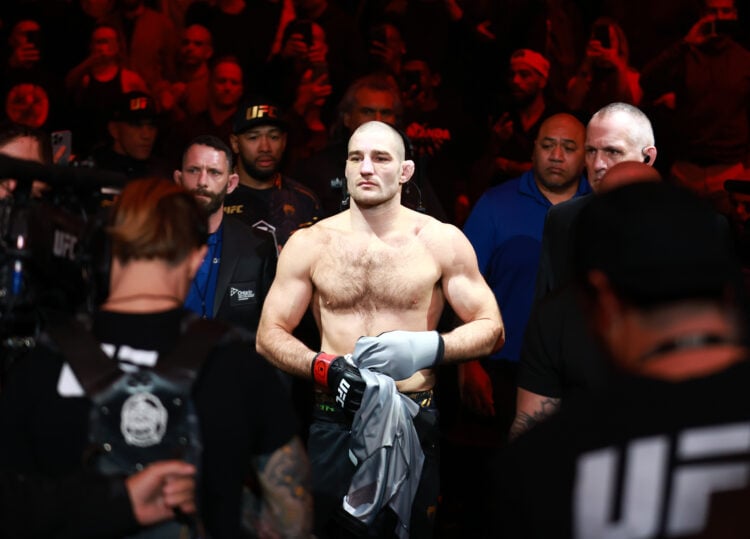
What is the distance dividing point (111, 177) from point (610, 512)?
5.72 feet

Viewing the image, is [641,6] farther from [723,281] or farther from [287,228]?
[723,281]

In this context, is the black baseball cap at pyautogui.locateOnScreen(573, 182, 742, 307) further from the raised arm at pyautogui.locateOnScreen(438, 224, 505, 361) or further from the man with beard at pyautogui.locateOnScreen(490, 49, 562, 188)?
the man with beard at pyautogui.locateOnScreen(490, 49, 562, 188)

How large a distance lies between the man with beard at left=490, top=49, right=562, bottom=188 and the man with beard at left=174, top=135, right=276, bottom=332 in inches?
71.6

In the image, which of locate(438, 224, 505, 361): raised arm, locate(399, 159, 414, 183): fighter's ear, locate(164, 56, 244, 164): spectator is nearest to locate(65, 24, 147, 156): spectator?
locate(164, 56, 244, 164): spectator

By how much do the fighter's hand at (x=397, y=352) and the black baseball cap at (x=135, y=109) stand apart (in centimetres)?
310

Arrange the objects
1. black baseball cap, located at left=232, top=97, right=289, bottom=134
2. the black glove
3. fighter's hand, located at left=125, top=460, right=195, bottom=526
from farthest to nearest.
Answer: black baseball cap, located at left=232, top=97, right=289, bottom=134, the black glove, fighter's hand, located at left=125, top=460, right=195, bottom=526

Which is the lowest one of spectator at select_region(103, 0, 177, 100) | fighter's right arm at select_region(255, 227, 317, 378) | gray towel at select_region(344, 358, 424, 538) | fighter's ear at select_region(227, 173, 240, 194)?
gray towel at select_region(344, 358, 424, 538)

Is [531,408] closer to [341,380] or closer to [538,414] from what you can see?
[538,414]

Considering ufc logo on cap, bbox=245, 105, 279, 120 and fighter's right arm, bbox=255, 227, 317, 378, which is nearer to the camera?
fighter's right arm, bbox=255, 227, 317, 378

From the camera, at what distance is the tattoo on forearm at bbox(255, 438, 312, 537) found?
2.66 m

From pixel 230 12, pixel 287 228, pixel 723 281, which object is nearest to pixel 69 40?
pixel 230 12

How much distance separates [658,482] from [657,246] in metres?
0.38

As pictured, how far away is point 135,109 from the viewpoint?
711 centimetres

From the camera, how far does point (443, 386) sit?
608cm
